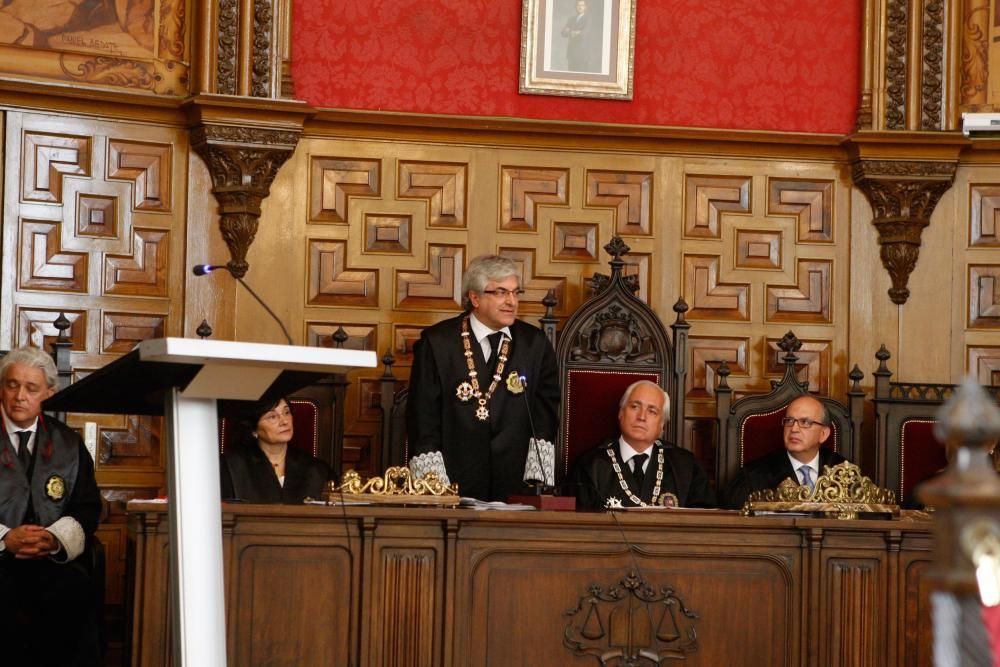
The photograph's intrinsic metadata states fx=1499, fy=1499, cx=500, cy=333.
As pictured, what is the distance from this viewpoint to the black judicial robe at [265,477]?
5.43 m

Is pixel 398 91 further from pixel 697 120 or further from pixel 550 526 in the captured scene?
pixel 550 526

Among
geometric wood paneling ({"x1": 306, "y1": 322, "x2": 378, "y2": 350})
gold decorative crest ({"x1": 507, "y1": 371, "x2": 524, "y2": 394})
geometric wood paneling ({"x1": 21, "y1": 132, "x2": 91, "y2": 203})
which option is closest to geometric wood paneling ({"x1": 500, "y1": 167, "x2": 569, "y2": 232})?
geometric wood paneling ({"x1": 306, "y1": 322, "x2": 378, "y2": 350})

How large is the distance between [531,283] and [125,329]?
1778 millimetres

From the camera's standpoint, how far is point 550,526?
4.57 metres

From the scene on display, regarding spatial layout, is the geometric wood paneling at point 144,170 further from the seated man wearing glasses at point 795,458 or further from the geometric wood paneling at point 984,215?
the geometric wood paneling at point 984,215

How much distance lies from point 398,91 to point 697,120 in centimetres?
136

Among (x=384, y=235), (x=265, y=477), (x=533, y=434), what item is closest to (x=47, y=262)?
(x=384, y=235)

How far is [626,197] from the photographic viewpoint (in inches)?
267

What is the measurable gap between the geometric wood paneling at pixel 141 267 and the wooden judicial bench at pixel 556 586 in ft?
6.55

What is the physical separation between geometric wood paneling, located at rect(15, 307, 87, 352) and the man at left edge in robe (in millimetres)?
787

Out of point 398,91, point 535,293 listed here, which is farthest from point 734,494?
point 398,91

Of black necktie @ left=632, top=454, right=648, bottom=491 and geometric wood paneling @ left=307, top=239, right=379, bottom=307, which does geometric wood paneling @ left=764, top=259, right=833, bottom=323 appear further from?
geometric wood paneling @ left=307, top=239, right=379, bottom=307

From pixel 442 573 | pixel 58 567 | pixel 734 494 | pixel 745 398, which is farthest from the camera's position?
pixel 745 398

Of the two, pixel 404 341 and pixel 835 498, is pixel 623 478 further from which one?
pixel 404 341
